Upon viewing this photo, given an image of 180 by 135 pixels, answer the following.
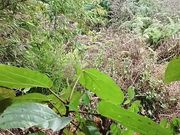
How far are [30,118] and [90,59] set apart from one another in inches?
130

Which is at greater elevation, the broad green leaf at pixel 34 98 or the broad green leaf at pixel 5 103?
the broad green leaf at pixel 34 98

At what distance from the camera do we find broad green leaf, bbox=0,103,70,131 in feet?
0.73

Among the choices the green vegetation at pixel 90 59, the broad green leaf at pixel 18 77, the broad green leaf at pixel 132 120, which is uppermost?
the broad green leaf at pixel 18 77

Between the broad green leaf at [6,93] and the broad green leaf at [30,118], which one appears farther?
the broad green leaf at [6,93]

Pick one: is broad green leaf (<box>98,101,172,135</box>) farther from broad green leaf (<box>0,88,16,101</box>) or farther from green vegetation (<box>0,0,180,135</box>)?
broad green leaf (<box>0,88,16,101</box>)

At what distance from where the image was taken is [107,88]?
29 centimetres

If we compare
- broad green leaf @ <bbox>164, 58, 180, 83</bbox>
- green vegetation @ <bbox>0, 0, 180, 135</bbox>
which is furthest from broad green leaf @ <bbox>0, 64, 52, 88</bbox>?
broad green leaf @ <bbox>164, 58, 180, 83</bbox>

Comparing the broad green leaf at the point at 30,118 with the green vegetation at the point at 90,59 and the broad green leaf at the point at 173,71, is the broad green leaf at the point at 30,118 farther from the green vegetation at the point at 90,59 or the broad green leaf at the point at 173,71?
the broad green leaf at the point at 173,71

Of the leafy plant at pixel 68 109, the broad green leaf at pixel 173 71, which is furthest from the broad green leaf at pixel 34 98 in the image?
the broad green leaf at pixel 173 71

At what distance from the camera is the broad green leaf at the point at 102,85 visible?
0.92ft

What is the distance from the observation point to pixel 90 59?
352 centimetres

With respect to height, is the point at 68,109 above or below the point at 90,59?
above

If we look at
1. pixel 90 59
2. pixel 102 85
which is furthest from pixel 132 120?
pixel 90 59

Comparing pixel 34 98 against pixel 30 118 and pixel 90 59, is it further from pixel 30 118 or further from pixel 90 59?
pixel 90 59
